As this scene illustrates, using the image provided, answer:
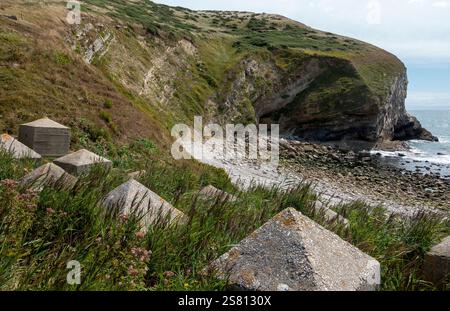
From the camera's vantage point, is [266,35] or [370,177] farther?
[266,35]

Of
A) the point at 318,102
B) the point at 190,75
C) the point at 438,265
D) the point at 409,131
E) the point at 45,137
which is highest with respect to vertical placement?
the point at 190,75

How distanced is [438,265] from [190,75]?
6565 centimetres

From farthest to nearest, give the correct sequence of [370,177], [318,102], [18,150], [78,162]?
[318,102] → [370,177] → [78,162] → [18,150]

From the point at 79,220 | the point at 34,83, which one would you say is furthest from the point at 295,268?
the point at 34,83

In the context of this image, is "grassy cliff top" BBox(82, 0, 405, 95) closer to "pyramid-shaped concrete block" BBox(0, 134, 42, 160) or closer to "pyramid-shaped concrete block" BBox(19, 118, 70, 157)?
"pyramid-shaped concrete block" BBox(19, 118, 70, 157)

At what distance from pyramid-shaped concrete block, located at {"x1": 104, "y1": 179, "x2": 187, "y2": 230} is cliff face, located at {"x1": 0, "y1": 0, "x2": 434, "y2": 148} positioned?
21588 mm

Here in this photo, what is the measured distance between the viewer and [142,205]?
644 centimetres

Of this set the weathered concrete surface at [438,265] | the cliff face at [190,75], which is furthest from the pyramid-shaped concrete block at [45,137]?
the weathered concrete surface at [438,265]

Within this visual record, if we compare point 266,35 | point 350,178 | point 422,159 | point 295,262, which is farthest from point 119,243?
point 266,35

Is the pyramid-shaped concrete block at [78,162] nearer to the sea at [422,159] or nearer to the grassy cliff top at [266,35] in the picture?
the sea at [422,159]

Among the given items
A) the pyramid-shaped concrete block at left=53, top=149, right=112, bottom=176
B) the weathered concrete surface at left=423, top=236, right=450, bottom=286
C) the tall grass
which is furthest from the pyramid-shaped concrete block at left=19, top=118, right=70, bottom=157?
the weathered concrete surface at left=423, top=236, right=450, bottom=286

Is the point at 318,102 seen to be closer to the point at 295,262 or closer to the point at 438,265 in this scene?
the point at 438,265

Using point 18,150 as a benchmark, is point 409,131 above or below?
below

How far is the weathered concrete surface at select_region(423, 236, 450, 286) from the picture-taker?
5605 millimetres
